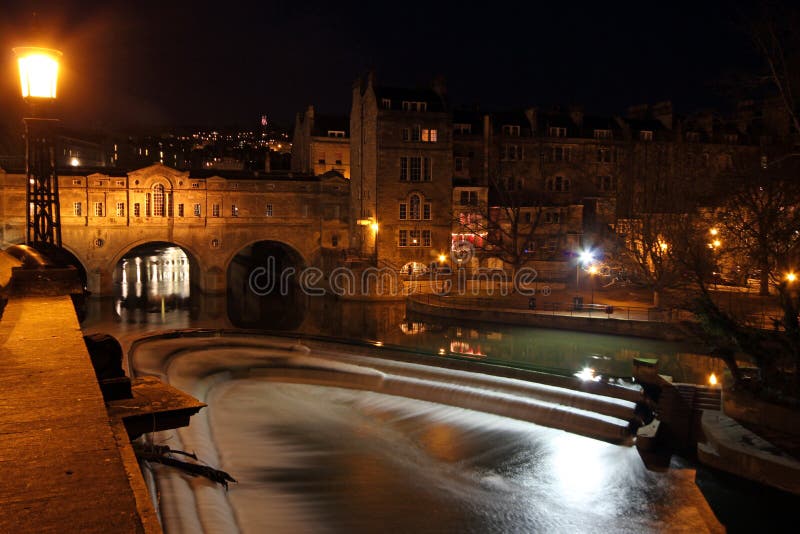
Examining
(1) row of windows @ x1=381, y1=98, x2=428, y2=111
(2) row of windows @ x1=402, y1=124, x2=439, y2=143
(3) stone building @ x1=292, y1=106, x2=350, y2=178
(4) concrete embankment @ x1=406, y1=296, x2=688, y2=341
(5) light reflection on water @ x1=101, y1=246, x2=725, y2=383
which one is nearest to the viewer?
(5) light reflection on water @ x1=101, y1=246, x2=725, y2=383

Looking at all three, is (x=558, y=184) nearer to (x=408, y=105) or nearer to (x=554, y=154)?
(x=554, y=154)

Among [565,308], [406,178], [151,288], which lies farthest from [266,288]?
[565,308]

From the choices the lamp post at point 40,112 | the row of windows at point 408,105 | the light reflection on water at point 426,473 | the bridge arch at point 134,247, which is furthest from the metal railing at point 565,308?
the lamp post at point 40,112

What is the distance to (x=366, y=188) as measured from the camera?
153ft

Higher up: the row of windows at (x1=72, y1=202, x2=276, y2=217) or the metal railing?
the row of windows at (x1=72, y1=202, x2=276, y2=217)

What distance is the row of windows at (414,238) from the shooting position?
45844mm

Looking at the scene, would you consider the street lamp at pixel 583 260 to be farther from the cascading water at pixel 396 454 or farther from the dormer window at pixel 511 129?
the cascading water at pixel 396 454

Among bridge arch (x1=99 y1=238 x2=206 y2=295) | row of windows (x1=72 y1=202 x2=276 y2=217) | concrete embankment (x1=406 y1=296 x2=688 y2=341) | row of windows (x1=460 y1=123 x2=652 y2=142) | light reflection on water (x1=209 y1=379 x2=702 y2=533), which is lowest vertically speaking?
light reflection on water (x1=209 y1=379 x2=702 y2=533)

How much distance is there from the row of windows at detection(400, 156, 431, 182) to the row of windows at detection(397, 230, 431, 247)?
11.6 feet

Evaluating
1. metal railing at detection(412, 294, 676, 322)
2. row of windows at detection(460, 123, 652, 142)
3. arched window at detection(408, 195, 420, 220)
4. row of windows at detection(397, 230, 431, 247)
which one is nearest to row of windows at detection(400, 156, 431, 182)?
arched window at detection(408, 195, 420, 220)

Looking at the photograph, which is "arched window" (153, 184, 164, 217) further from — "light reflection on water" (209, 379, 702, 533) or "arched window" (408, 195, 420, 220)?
"light reflection on water" (209, 379, 702, 533)

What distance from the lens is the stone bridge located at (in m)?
43.6

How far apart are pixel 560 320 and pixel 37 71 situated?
1060 inches

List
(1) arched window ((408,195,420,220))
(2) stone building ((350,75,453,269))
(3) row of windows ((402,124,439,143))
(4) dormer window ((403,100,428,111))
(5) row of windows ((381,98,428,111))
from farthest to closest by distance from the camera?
1. (4) dormer window ((403,100,428,111))
2. (1) arched window ((408,195,420,220))
3. (5) row of windows ((381,98,428,111))
4. (3) row of windows ((402,124,439,143))
5. (2) stone building ((350,75,453,269))
